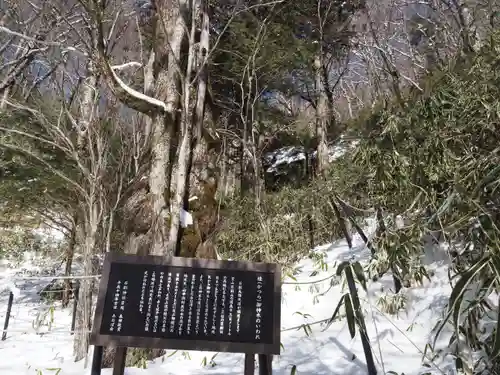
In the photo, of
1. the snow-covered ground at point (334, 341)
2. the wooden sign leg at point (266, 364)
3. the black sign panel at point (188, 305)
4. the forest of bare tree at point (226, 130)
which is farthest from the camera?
the snow-covered ground at point (334, 341)

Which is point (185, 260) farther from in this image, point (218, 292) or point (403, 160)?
point (403, 160)

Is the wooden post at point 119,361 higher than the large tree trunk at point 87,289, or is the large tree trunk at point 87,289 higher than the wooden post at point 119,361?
the large tree trunk at point 87,289

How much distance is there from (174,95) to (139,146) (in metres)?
0.88

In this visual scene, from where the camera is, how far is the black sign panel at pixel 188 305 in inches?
90.1

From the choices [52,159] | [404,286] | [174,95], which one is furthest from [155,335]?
[52,159]

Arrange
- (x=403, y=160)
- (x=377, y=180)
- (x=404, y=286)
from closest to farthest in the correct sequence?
(x=403, y=160)
(x=377, y=180)
(x=404, y=286)

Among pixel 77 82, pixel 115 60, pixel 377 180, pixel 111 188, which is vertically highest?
pixel 115 60

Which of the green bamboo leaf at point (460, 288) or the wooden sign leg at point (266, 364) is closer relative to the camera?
the green bamboo leaf at point (460, 288)

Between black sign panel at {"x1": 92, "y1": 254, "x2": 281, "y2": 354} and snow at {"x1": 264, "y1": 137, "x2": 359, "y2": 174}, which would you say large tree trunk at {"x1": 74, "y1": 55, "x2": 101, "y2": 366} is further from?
snow at {"x1": 264, "y1": 137, "x2": 359, "y2": 174}

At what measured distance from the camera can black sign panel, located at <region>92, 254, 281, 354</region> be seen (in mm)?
2289

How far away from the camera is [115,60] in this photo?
5.64 metres

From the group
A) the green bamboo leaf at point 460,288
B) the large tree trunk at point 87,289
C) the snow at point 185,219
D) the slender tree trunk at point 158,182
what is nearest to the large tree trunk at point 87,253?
the large tree trunk at point 87,289

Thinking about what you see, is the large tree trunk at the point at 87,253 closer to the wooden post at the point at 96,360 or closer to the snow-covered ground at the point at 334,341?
the snow-covered ground at the point at 334,341

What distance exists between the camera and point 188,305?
7.83 ft
